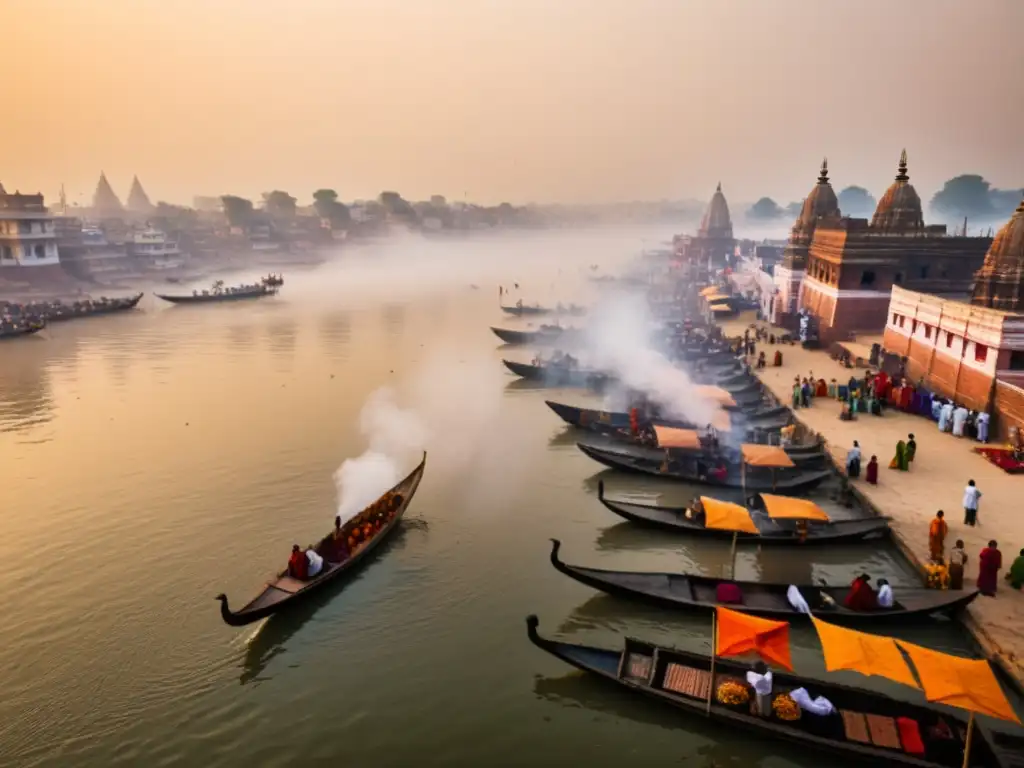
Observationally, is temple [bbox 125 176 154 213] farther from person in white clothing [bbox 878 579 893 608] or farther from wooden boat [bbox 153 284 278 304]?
person in white clothing [bbox 878 579 893 608]

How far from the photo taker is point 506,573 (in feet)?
52.7

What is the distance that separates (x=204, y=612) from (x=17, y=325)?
41.8m

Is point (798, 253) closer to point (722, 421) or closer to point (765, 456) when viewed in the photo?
point (722, 421)

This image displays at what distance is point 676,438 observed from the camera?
2120 cm

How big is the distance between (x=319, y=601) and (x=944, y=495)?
49.8 feet

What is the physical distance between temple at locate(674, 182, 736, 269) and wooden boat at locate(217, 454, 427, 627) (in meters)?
71.4

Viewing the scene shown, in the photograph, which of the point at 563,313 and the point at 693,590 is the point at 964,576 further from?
the point at 563,313

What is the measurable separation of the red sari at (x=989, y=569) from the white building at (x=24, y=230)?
69.6m

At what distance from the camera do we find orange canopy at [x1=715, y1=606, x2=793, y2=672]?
10461 mm

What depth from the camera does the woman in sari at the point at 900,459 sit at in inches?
763

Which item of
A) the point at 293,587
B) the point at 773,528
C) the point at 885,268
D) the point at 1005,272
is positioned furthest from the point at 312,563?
the point at 885,268

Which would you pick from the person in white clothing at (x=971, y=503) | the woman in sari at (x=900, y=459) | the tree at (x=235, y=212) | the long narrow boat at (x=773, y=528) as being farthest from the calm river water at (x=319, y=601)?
the tree at (x=235, y=212)

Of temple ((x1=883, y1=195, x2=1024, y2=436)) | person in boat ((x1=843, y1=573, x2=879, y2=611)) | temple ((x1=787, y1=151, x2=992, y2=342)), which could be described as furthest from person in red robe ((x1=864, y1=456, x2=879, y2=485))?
temple ((x1=787, y1=151, x2=992, y2=342))

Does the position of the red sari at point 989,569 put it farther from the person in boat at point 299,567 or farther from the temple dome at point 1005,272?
the temple dome at point 1005,272
